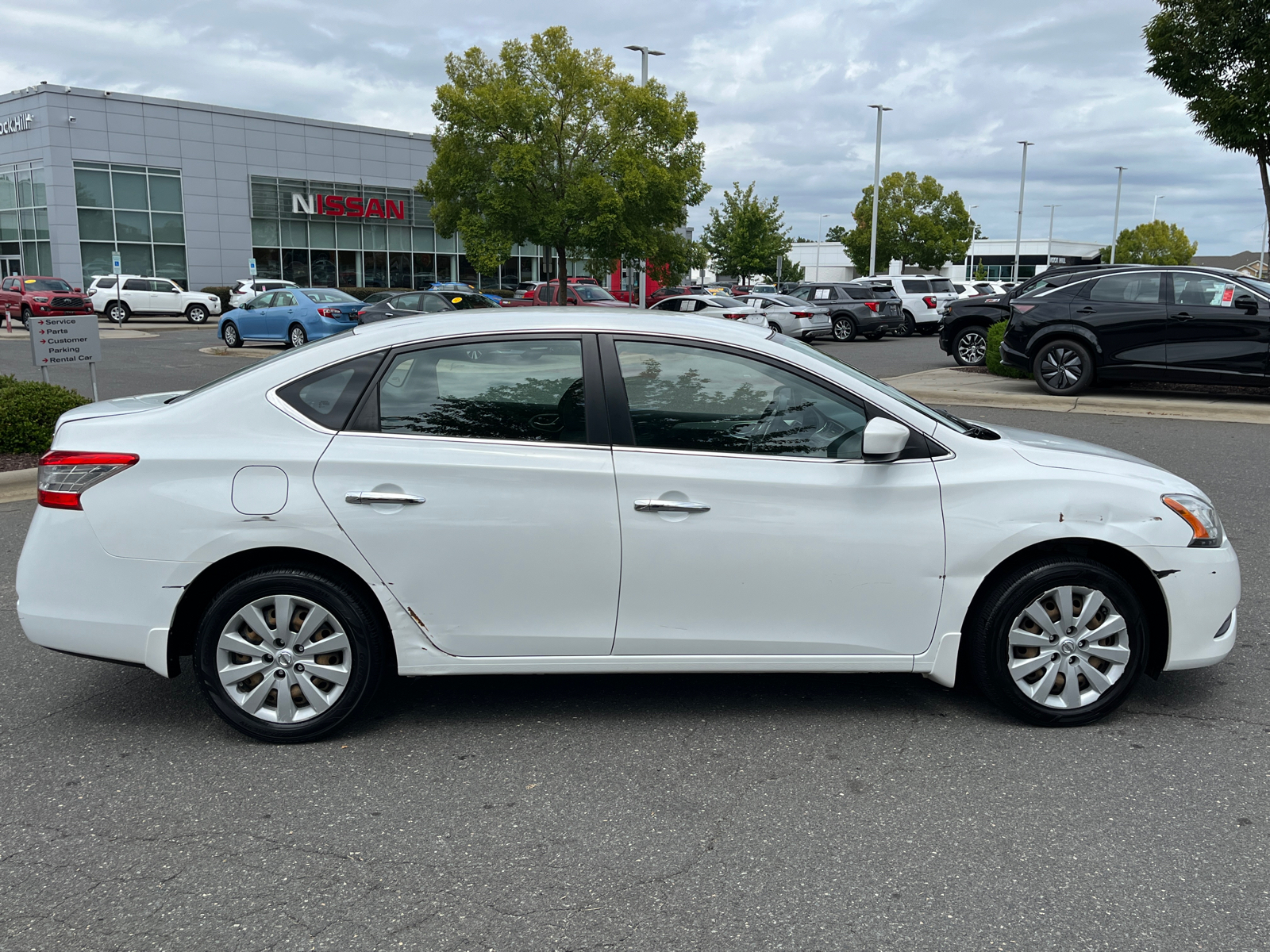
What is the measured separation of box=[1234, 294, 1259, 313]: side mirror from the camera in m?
12.8

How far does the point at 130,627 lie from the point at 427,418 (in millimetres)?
1330

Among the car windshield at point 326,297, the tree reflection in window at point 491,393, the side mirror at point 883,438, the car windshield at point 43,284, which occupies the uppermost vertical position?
the car windshield at point 43,284

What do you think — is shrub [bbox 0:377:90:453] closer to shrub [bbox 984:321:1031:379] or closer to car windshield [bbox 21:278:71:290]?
shrub [bbox 984:321:1031:379]

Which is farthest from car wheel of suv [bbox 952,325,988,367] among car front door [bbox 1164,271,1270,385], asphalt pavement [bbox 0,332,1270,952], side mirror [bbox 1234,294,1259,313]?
asphalt pavement [bbox 0,332,1270,952]

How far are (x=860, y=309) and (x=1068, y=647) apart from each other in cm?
2638

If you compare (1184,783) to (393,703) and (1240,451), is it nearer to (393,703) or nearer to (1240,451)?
(393,703)

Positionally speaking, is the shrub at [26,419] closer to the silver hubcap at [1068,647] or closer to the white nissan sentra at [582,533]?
the white nissan sentra at [582,533]

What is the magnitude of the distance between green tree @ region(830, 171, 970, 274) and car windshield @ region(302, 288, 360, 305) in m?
43.3

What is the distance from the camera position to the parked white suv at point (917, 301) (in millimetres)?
32219

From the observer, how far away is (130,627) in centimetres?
390

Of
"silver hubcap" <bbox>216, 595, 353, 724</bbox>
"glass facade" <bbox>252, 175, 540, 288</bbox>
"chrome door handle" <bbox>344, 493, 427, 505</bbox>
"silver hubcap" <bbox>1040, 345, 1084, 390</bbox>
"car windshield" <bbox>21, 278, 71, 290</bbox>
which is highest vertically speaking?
"glass facade" <bbox>252, 175, 540, 288</bbox>

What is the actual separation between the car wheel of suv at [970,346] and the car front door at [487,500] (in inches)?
657

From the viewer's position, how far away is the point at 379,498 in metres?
3.82

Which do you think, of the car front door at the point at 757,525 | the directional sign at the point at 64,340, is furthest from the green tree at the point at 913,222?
the car front door at the point at 757,525
